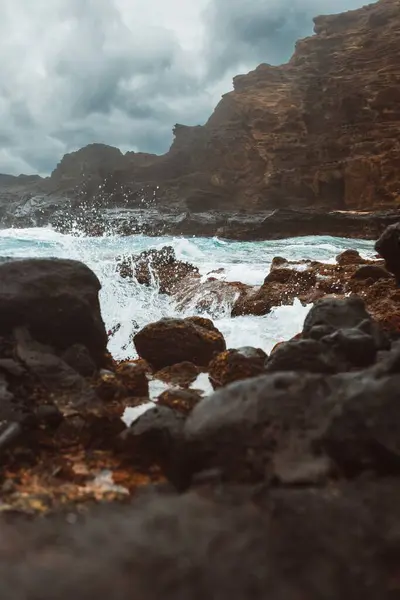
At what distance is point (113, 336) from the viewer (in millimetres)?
7566

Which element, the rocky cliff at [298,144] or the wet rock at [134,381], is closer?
the wet rock at [134,381]

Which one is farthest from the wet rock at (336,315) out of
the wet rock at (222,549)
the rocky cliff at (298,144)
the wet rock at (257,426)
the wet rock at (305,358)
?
the rocky cliff at (298,144)

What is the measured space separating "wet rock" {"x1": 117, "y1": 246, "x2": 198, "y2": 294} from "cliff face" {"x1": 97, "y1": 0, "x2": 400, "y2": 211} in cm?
2189

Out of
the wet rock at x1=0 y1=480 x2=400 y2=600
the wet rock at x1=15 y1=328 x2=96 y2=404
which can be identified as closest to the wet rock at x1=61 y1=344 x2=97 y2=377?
the wet rock at x1=15 y1=328 x2=96 y2=404

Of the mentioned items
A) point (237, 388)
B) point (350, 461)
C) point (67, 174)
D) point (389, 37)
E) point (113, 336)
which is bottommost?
point (113, 336)

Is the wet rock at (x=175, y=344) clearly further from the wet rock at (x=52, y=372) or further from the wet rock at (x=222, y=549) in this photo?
the wet rock at (x=222, y=549)

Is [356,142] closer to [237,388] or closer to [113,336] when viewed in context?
[113,336]

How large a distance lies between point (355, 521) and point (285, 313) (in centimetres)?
638

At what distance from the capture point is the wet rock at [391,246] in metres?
5.56

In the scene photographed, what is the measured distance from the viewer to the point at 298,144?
41.2m

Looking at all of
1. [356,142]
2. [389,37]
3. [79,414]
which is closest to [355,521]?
[79,414]

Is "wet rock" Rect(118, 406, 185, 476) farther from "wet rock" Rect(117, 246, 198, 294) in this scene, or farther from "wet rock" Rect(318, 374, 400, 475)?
"wet rock" Rect(117, 246, 198, 294)

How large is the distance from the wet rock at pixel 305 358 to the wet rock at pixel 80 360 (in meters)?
1.48

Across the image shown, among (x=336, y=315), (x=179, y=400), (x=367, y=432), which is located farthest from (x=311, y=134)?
(x=367, y=432)
